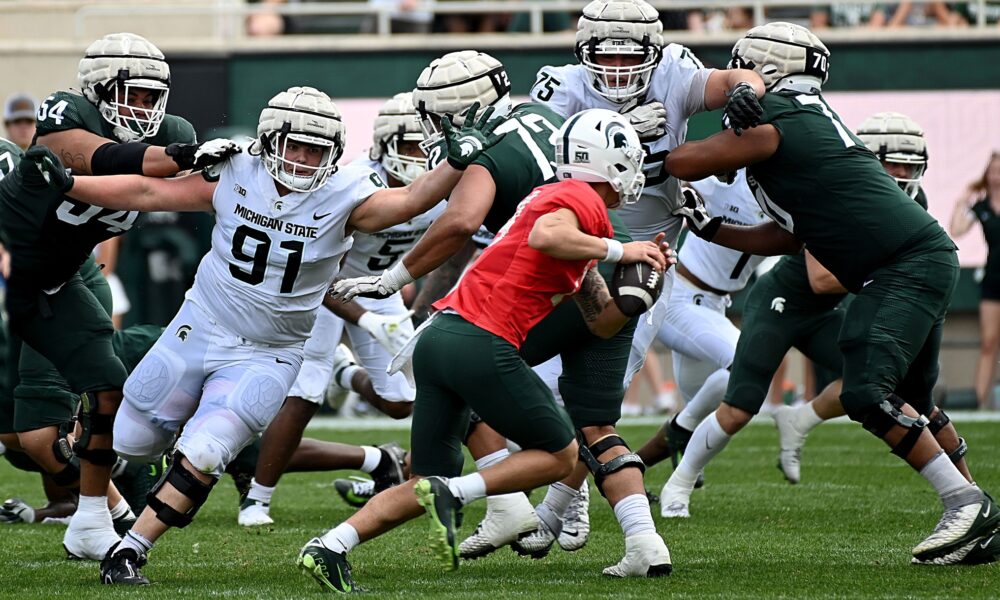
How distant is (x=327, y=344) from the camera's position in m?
7.41

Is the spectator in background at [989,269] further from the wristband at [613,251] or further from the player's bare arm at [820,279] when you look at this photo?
the wristband at [613,251]

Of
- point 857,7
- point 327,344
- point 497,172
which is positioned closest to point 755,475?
point 327,344

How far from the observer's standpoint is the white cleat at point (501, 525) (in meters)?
5.13

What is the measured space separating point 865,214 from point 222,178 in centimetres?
221

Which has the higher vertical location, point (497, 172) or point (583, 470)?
point (497, 172)

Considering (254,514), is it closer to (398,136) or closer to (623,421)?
(398,136)

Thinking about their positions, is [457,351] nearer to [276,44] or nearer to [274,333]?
[274,333]

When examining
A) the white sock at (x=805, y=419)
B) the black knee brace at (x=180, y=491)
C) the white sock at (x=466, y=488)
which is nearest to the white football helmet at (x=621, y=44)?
A: the white sock at (x=466, y=488)

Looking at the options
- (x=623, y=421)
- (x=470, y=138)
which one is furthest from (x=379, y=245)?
(x=623, y=421)

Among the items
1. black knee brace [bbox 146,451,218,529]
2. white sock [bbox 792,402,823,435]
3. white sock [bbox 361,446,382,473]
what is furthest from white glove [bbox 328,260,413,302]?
white sock [bbox 792,402,823,435]

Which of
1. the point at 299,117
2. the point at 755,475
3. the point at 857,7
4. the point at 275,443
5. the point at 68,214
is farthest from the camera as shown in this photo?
the point at 857,7

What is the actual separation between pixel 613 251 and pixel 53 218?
2264 mm

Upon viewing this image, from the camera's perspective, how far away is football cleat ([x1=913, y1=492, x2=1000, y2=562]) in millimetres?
5148

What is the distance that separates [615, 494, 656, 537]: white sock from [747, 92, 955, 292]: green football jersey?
1.15 meters
